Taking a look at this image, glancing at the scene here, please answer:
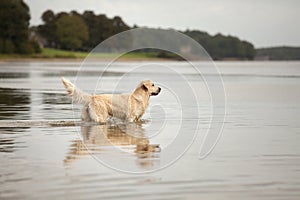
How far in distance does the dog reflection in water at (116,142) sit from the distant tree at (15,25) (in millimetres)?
104713

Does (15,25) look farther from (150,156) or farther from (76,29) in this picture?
(150,156)

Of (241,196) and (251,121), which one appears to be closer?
(241,196)

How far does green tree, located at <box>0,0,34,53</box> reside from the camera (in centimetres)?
11888

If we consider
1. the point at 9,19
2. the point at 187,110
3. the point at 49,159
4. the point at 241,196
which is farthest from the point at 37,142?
the point at 9,19

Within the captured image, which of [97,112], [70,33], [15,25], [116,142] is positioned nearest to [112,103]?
[97,112]

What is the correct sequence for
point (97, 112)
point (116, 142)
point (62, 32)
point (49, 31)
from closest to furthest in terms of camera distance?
1. point (116, 142)
2. point (97, 112)
3. point (62, 32)
4. point (49, 31)

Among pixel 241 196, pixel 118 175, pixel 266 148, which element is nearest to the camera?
pixel 241 196

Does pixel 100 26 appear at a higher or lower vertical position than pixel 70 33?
higher

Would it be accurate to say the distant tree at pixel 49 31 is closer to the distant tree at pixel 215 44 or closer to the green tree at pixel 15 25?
the distant tree at pixel 215 44

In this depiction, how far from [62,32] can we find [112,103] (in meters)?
149

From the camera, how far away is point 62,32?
163 meters

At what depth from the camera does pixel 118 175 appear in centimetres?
927

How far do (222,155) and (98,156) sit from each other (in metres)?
2.17

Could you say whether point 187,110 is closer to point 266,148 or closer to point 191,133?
point 191,133
